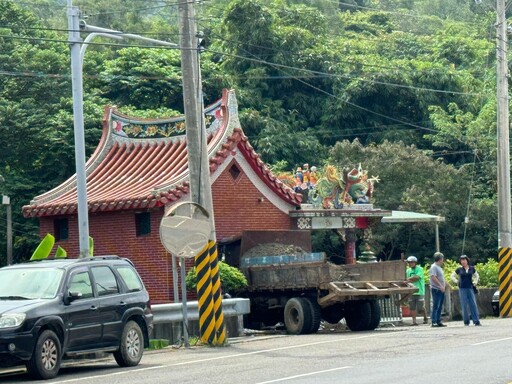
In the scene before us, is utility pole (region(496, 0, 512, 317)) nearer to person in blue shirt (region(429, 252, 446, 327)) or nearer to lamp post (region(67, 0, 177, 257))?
person in blue shirt (region(429, 252, 446, 327))

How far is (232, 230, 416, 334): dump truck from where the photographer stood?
26.6 metres

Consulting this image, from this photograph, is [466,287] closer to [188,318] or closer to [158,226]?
[188,318]

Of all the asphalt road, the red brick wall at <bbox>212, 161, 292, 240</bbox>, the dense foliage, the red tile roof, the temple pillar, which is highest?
the dense foliage

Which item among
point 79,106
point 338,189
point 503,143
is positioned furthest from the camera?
point 338,189

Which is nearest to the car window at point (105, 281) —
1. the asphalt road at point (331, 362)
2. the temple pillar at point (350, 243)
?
the asphalt road at point (331, 362)

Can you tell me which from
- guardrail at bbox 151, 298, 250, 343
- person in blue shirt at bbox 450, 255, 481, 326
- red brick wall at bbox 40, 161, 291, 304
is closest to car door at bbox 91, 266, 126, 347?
guardrail at bbox 151, 298, 250, 343

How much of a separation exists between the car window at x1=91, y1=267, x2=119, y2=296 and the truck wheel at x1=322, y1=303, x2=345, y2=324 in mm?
9486

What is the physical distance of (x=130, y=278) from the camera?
20.1 metres

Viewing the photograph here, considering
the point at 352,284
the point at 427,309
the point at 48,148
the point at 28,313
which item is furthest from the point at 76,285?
the point at 48,148

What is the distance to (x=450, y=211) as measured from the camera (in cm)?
4878

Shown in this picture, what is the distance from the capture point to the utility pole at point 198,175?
23438 mm

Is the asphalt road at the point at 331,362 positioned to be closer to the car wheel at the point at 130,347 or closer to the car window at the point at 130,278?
the car wheel at the point at 130,347

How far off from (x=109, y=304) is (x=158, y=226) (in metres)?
12.7

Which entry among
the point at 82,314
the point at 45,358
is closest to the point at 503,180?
the point at 82,314
